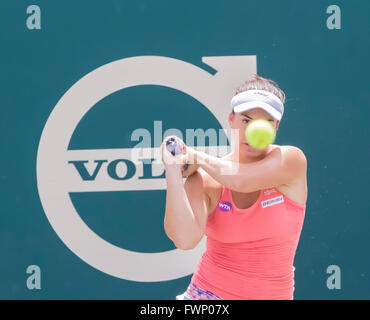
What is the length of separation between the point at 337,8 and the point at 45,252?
5.69ft

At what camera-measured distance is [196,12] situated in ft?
8.67

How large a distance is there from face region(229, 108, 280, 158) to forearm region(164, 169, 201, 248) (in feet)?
0.87

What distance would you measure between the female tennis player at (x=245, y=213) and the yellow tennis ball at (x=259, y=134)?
0.29 feet

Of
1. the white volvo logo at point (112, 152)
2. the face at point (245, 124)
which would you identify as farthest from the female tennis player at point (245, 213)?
the white volvo logo at point (112, 152)

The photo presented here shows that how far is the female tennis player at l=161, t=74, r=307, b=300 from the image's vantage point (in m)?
1.98

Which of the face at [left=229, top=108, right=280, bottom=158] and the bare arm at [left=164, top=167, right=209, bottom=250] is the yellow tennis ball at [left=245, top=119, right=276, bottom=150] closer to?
the face at [left=229, top=108, right=280, bottom=158]

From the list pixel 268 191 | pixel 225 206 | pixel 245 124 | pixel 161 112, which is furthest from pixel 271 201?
pixel 161 112

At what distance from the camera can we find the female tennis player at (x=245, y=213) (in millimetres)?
1983

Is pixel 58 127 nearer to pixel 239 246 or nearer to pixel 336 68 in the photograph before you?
pixel 239 246

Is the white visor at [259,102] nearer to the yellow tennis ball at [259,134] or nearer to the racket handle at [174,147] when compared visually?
the yellow tennis ball at [259,134]

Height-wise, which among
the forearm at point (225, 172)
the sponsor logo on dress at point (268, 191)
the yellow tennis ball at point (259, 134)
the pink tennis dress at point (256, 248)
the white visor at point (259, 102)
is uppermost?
the white visor at point (259, 102)

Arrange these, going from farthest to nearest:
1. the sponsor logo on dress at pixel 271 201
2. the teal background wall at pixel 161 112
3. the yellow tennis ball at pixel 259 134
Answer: the teal background wall at pixel 161 112, the sponsor logo on dress at pixel 271 201, the yellow tennis ball at pixel 259 134

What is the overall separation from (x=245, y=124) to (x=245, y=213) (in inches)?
12.1
